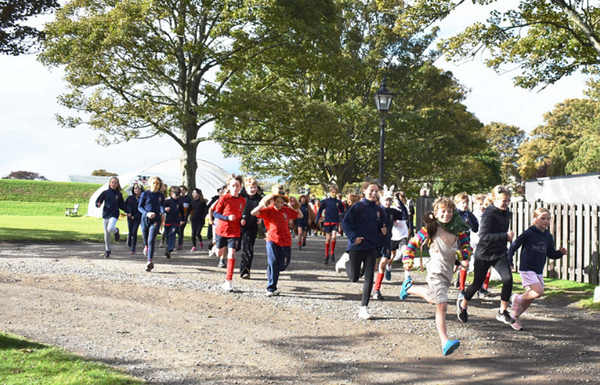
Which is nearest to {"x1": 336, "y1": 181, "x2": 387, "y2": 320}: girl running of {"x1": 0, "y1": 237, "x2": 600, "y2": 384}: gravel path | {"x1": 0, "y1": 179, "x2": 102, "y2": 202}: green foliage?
{"x1": 0, "y1": 237, "x2": 600, "y2": 384}: gravel path

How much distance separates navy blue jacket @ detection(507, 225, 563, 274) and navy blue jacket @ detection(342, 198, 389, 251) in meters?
1.69

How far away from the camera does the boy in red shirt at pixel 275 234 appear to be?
8.78 meters

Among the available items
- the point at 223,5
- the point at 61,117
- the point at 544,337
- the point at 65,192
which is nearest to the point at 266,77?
the point at 223,5

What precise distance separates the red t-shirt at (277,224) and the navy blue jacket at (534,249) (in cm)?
341

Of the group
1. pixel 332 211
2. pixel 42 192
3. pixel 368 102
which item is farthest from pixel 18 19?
pixel 42 192

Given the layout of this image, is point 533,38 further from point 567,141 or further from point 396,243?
point 567,141

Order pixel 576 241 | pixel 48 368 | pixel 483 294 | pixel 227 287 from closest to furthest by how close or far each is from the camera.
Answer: pixel 48 368 → pixel 227 287 → pixel 483 294 → pixel 576 241

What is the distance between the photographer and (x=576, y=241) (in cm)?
1064

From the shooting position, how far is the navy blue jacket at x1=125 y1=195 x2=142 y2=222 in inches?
582

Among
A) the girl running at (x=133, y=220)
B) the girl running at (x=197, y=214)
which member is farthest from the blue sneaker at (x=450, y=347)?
the girl running at (x=197, y=214)

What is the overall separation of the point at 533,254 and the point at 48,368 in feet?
18.0

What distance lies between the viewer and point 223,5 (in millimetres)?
21922

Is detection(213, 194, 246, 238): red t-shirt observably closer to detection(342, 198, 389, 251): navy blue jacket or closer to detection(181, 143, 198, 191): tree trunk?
detection(342, 198, 389, 251): navy blue jacket

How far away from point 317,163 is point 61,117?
17.3m
